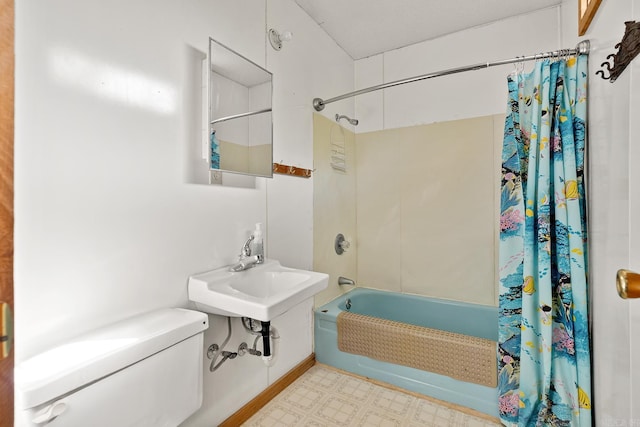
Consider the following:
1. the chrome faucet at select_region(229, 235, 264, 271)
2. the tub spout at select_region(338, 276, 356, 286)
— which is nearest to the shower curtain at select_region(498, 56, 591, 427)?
the tub spout at select_region(338, 276, 356, 286)

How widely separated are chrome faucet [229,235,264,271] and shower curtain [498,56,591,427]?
1.29 m

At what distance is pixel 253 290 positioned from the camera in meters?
1.42

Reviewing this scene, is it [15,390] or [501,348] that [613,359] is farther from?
[15,390]

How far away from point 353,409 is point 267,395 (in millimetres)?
499

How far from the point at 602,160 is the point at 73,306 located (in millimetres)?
1883

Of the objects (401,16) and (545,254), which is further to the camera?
(401,16)

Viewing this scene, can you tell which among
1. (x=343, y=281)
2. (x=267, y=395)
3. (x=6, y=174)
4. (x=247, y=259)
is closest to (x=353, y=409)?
(x=267, y=395)

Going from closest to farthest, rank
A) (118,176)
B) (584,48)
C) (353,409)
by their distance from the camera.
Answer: (118,176)
(584,48)
(353,409)

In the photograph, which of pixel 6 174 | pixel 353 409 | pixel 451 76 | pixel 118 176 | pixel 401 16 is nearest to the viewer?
pixel 6 174

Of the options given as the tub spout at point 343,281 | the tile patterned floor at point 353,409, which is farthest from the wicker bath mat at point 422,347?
the tub spout at point 343,281

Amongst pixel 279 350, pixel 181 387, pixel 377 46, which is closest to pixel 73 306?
pixel 181 387

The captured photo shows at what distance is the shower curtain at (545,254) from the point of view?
1.29m

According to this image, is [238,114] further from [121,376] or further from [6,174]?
[121,376]

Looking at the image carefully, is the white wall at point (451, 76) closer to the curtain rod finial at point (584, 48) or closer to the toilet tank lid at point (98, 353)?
the curtain rod finial at point (584, 48)
